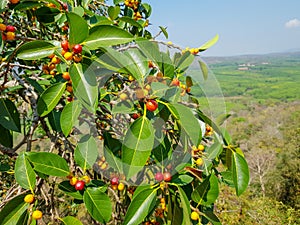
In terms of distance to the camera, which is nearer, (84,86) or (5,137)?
(84,86)

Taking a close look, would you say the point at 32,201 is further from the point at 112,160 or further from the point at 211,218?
the point at 211,218

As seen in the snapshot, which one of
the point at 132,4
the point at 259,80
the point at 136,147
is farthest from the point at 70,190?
the point at 259,80

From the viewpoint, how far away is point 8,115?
965 mm

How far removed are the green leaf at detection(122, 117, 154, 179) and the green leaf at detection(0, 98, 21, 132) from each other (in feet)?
1.43

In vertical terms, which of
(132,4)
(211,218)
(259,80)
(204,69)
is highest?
(132,4)

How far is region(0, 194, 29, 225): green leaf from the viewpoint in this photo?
2.72 feet

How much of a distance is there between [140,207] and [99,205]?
5.6 inches

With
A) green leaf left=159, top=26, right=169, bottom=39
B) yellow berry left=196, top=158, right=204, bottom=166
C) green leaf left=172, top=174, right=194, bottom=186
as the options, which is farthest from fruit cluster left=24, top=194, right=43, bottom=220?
green leaf left=159, top=26, right=169, bottom=39

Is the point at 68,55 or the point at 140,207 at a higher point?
the point at 68,55

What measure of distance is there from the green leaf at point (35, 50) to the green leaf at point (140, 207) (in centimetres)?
51

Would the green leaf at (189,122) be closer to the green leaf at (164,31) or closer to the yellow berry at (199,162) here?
the yellow berry at (199,162)

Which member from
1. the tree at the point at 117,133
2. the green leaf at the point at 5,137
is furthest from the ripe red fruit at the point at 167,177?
the green leaf at the point at 5,137

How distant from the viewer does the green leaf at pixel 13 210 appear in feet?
2.72

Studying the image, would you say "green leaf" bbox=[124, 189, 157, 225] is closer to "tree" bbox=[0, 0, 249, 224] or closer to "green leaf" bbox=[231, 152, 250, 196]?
"tree" bbox=[0, 0, 249, 224]
